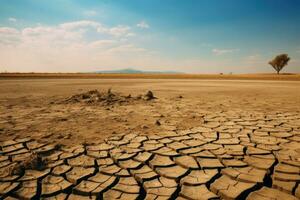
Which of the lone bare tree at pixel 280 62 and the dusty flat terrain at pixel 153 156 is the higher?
the lone bare tree at pixel 280 62

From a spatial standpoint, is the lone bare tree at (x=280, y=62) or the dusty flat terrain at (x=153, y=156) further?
the lone bare tree at (x=280, y=62)

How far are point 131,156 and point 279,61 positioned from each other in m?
56.1

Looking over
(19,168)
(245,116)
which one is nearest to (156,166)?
(19,168)

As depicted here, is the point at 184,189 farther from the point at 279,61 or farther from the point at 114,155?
the point at 279,61

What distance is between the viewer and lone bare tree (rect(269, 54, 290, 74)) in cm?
4840

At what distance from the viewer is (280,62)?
4912 cm

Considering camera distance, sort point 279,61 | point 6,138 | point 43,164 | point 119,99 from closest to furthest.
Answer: point 43,164
point 6,138
point 119,99
point 279,61

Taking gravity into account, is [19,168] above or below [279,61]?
below

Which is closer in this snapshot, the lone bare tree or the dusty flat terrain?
the dusty flat terrain

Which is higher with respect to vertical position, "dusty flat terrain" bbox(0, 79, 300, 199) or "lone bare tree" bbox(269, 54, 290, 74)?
"lone bare tree" bbox(269, 54, 290, 74)

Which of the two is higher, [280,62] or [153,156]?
[280,62]

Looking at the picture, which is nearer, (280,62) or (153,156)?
(153,156)

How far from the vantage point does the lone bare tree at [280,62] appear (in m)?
48.4

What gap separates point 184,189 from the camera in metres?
1.85
